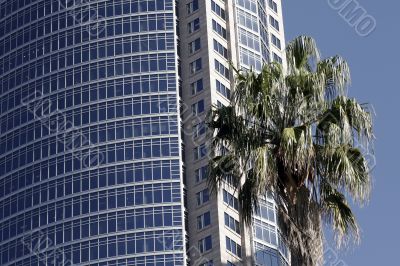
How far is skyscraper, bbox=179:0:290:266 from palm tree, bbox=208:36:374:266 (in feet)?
220

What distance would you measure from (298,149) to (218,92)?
83.4 m

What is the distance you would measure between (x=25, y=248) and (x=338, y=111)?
291 feet

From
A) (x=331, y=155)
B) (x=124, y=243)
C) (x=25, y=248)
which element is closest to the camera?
(x=331, y=155)

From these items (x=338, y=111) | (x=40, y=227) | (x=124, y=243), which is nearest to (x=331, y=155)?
(x=338, y=111)

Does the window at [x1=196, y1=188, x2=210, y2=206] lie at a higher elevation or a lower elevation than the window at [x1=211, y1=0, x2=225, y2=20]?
lower

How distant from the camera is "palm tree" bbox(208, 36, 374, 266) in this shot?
35.5m

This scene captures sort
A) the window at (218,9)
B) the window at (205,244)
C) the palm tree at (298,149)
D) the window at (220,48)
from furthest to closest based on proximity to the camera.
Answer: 1. the window at (218,9)
2. the window at (220,48)
3. the window at (205,244)
4. the palm tree at (298,149)

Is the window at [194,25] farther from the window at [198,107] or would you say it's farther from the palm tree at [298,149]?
the palm tree at [298,149]

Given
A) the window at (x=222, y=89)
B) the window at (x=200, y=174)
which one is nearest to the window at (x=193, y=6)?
the window at (x=222, y=89)

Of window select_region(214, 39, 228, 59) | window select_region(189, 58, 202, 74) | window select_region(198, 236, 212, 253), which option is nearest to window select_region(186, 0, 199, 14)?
window select_region(214, 39, 228, 59)

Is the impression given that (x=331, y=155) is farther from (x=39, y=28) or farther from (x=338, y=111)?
(x=39, y=28)

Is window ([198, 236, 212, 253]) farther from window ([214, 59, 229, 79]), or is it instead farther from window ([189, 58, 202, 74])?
window ([189, 58, 202, 74])

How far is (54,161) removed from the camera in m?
124

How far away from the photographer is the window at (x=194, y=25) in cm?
12462
